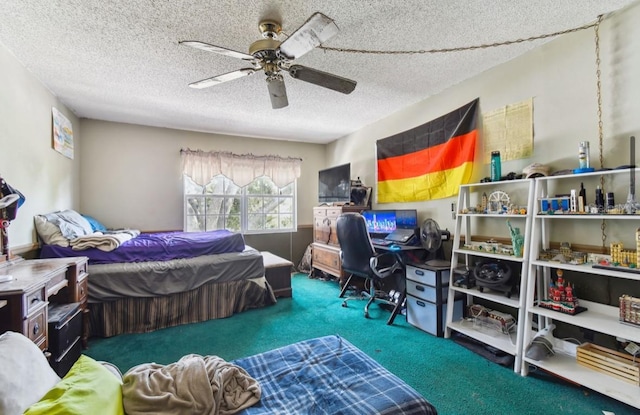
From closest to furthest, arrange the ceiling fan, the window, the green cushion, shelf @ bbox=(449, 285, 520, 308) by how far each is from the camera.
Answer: the green cushion
the ceiling fan
shelf @ bbox=(449, 285, 520, 308)
the window

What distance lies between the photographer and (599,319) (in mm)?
1819

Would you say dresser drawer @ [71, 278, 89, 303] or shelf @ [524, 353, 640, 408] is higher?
dresser drawer @ [71, 278, 89, 303]

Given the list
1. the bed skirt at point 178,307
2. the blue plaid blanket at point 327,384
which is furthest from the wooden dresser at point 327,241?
the blue plaid blanket at point 327,384

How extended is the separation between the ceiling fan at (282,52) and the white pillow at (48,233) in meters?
1.98

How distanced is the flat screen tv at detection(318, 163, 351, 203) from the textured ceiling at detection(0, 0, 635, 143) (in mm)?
966

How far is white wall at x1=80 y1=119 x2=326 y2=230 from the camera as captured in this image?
4008 mm

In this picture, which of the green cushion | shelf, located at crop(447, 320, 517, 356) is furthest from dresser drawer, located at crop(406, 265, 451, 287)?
the green cushion

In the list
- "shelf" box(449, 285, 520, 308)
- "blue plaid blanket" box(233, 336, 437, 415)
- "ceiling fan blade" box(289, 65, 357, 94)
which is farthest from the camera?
"shelf" box(449, 285, 520, 308)

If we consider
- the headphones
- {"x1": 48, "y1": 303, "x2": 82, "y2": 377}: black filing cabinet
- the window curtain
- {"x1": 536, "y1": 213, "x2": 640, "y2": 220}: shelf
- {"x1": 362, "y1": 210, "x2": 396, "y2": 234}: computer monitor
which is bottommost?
{"x1": 48, "y1": 303, "x2": 82, "y2": 377}: black filing cabinet

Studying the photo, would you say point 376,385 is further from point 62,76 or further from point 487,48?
point 62,76

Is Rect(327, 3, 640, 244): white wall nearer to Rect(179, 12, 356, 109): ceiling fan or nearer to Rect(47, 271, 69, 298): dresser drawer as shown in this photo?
Rect(179, 12, 356, 109): ceiling fan

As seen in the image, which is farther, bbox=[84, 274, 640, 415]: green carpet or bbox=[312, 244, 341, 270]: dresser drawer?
bbox=[312, 244, 341, 270]: dresser drawer

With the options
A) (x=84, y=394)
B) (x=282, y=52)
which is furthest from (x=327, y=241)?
(x=84, y=394)

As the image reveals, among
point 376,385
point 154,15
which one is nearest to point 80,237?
point 154,15
